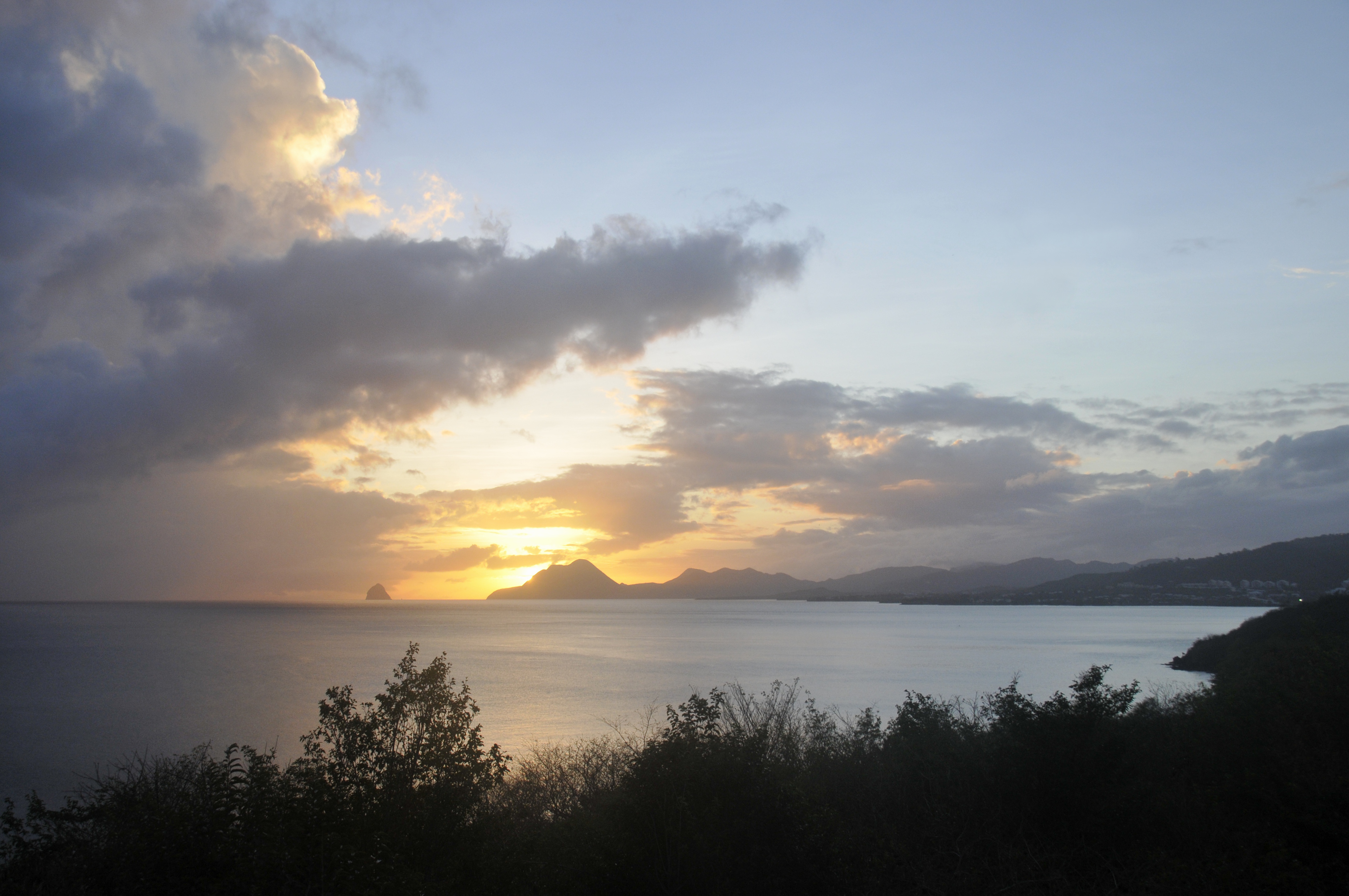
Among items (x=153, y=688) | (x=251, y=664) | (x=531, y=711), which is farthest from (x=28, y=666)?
(x=531, y=711)

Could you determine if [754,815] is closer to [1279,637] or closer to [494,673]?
[1279,637]

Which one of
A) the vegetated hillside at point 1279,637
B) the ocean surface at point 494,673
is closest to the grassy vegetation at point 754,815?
the vegetated hillside at point 1279,637

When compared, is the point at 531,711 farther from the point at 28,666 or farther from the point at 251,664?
the point at 28,666

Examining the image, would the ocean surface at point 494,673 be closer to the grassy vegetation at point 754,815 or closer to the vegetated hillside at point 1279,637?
the vegetated hillside at point 1279,637

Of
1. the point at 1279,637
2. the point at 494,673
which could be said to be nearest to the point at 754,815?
the point at 1279,637

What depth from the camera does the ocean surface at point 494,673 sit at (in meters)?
50.2

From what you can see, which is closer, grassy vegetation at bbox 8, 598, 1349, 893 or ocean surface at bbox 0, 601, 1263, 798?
grassy vegetation at bbox 8, 598, 1349, 893

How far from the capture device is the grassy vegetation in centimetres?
1184

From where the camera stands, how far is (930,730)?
89.6 feet

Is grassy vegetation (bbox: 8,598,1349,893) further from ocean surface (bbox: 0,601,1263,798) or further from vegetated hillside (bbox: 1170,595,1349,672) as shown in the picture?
ocean surface (bbox: 0,601,1263,798)

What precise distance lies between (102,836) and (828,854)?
15.1 metres

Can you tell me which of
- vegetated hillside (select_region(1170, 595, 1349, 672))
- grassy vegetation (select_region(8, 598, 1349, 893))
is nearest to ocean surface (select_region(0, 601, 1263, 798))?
vegetated hillside (select_region(1170, 595, 1349, 672))

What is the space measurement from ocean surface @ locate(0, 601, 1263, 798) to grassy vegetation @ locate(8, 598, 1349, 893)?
29819 mm

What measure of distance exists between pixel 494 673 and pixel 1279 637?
75841mm
